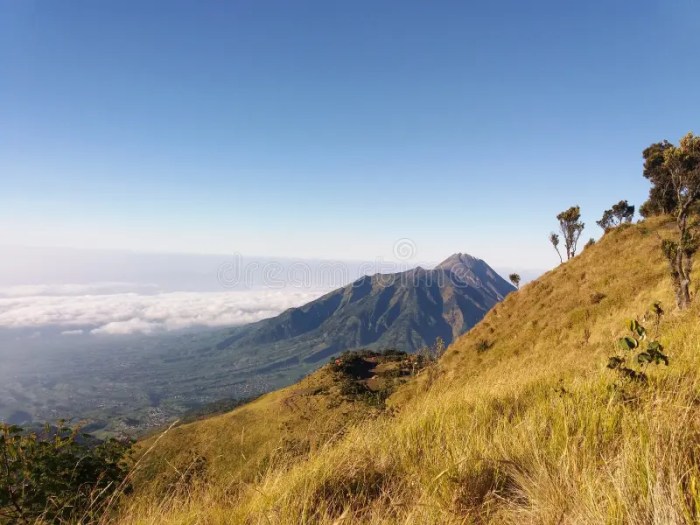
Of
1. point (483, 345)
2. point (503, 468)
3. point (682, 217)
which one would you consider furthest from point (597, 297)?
point (503, 468)

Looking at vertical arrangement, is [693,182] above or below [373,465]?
above

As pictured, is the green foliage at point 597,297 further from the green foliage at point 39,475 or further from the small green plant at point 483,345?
the green foliage at point 39,475

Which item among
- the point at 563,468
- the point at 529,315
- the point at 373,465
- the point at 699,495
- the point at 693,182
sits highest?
the point at 693,182

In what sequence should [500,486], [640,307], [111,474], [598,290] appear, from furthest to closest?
[598,290]
[640,307]
[111,474]
[500,486]

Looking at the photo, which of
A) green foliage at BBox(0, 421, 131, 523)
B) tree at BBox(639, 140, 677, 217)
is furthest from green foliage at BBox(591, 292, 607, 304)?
green foliage at BBox(0, 421, 131, 523)

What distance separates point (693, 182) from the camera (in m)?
21.6

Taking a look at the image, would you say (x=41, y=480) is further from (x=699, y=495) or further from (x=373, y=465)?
(x=699, y=495)

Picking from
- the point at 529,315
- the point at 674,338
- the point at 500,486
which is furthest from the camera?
the point at 529,315

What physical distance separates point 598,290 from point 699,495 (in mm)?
37973

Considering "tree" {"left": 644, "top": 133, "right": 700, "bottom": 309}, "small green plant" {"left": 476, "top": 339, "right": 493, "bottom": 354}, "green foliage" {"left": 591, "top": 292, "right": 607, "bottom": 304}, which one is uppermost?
"tree" {"left": 644, "top": 133, "right": 700, "bottom": 309}

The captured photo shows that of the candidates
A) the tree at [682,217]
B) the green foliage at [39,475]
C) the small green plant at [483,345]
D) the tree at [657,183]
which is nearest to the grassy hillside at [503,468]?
the green foliage at [39,475]

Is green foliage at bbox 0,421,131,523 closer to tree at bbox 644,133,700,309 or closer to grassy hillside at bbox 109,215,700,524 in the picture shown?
grassy hillside at bbox 109,215,700,524

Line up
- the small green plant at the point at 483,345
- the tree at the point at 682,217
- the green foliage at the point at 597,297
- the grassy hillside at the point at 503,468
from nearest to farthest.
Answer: the grassy hillside at the point at 503,468 < the tree at the point at 682,217 < the green foliage at the point at 597,297 < the small green plant at the point at 483,345

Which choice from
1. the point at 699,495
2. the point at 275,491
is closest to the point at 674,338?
the point at 699,495
